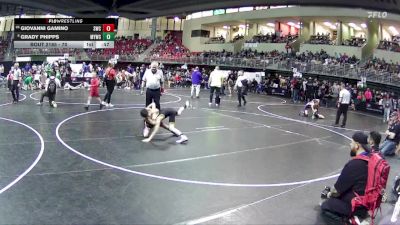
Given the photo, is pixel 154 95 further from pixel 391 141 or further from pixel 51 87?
pixel 391 141

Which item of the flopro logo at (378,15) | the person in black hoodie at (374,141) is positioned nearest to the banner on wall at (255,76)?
the flopro logo at (378,15)

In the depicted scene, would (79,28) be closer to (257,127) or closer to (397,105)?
(257,127)

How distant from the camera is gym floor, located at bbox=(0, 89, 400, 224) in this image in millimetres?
6109

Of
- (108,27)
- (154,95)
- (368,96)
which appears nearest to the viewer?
(154,95)

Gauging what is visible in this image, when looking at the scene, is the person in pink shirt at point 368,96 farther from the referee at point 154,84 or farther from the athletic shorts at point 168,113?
the athletic shorts at point 168,113

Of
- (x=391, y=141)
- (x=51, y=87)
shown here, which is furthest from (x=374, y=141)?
(x=51, y=87)

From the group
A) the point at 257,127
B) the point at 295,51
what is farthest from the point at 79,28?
the point at 295,51

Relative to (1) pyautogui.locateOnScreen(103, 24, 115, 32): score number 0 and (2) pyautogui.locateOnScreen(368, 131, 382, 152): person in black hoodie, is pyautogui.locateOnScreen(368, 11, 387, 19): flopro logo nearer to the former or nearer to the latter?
(1) pyautogui.locateOnScreen(103, 24, 115, 32): score number 0

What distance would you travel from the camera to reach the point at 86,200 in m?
6.43
